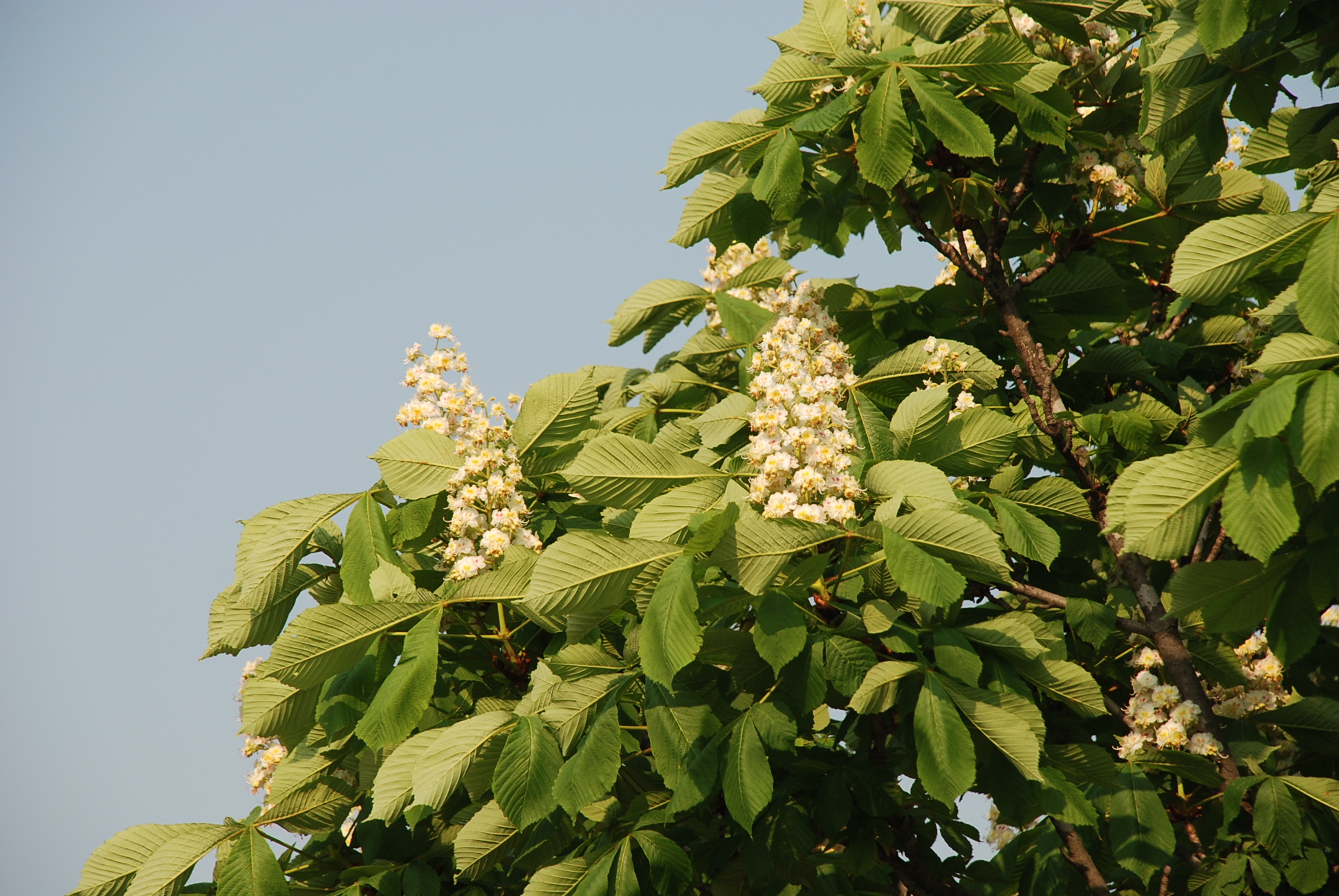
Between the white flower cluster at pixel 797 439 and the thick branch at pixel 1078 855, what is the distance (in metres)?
1.58

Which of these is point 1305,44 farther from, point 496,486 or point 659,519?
point 496,486

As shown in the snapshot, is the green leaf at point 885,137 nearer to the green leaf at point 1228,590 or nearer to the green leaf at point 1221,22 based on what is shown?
the green leaf at point 1221,22

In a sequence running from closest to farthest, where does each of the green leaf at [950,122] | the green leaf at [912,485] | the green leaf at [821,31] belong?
the green leaf at [912,485] → the green leaf at [950,122] → the green leaf at [821,31]

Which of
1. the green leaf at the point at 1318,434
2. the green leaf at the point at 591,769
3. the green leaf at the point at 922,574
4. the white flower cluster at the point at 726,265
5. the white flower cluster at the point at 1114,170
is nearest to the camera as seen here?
the green leaf at the point at 1318,434

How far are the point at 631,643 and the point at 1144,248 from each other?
3.01 metres

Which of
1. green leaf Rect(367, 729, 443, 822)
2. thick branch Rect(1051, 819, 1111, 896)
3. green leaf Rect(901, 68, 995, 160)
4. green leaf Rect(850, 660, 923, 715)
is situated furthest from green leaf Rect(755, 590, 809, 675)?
thick branch Rect(1051, 819, 1111, 896)

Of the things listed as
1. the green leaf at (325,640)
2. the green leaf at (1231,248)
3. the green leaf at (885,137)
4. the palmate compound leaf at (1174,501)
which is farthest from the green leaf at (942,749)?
the green leaf at (885,137)

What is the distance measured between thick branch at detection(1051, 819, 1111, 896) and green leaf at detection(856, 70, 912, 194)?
2.13 metres

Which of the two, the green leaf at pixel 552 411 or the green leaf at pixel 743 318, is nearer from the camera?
the green leaf at pixel 552 411

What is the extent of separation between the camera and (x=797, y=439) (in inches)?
111

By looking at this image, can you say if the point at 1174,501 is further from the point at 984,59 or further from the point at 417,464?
the point at 417,464

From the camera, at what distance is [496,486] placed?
3316 mm

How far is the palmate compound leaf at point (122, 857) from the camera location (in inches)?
136

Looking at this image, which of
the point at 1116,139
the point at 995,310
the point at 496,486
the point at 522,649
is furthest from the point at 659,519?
the point at 1116,139
